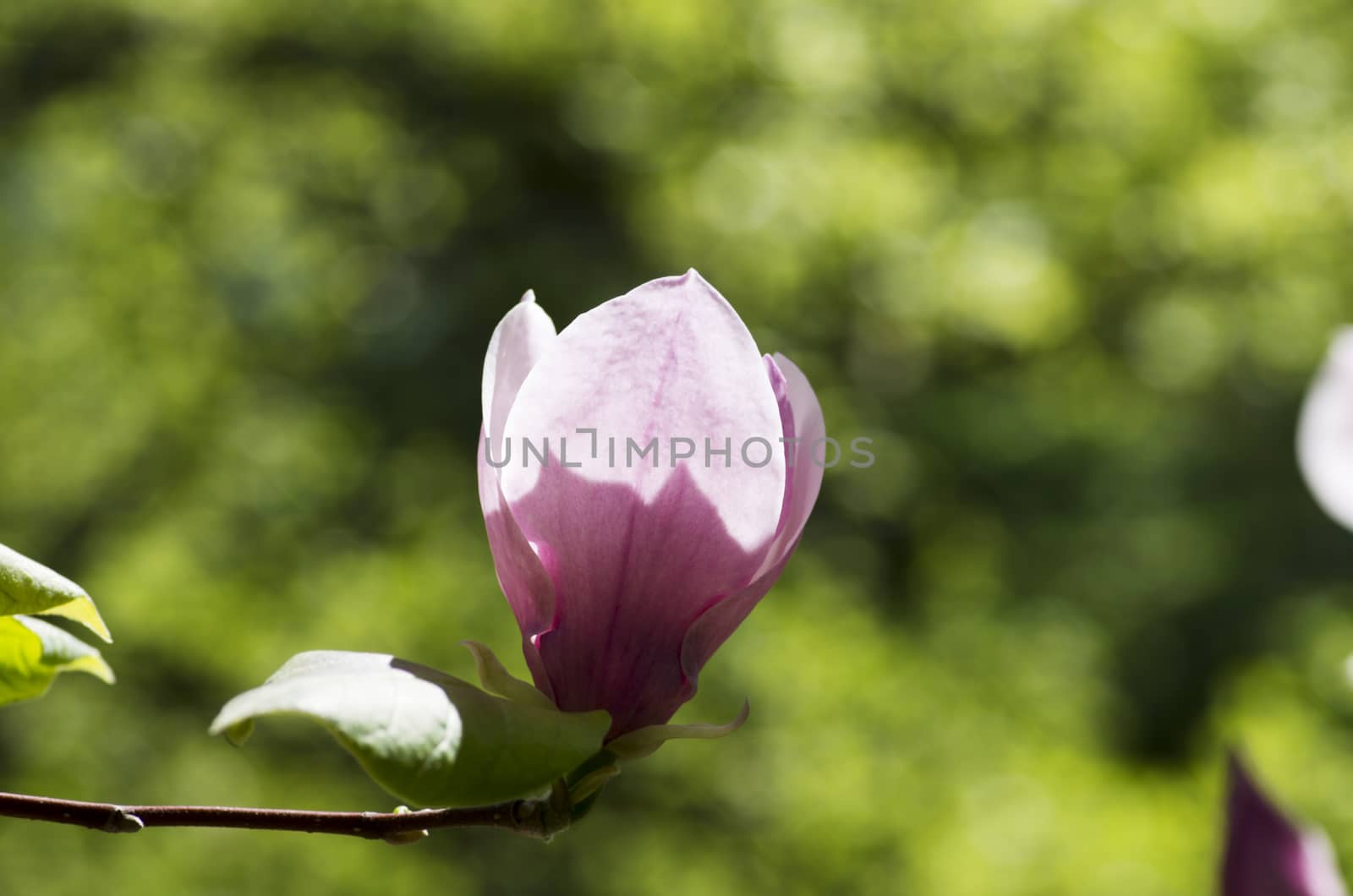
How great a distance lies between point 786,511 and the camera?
371mm

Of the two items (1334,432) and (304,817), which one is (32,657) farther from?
(1334,432)

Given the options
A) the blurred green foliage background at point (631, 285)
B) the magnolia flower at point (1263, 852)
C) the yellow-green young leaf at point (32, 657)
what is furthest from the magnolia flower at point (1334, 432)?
the blurred green foliage background at point (631, 285)

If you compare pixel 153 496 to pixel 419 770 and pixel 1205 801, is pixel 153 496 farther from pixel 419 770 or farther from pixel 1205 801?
pixel 419 770

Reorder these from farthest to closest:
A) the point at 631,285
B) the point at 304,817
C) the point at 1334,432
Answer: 1. the point at 631,285
2. the point at 1334,432
3. the point at 304,817

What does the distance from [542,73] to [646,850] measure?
189 cm

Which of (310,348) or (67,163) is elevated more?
(67,163)

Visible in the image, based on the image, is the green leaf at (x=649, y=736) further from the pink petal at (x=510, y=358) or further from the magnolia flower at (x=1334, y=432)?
the magnolia flower at (x=1334, y=432)

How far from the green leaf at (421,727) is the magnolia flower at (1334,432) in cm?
39

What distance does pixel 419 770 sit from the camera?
11.8 inches

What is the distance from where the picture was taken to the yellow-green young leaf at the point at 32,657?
0.36m

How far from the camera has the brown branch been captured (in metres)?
0.30

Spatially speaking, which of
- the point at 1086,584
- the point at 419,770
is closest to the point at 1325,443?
the point at 419,770

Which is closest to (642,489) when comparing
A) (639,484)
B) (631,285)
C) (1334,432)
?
(639,484)

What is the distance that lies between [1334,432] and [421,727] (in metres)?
0.45
